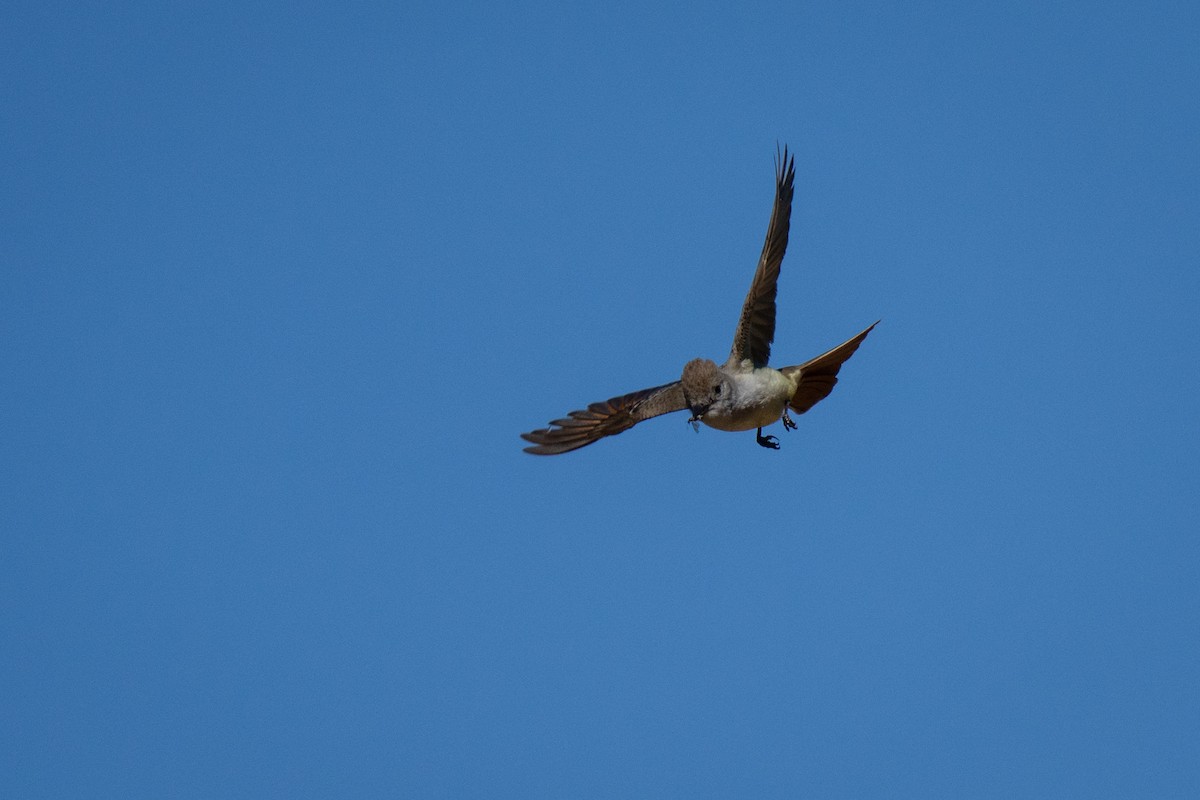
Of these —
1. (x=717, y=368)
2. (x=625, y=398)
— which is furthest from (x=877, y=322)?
(x=625, y=398)

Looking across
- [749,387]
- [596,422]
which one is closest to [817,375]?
[749,387]

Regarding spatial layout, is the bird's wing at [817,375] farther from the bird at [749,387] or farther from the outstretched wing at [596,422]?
the outstretched wing at [596,422]

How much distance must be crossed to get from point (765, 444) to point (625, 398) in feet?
6.60

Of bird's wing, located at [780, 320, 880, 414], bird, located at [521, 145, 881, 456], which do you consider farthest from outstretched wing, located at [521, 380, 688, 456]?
bird's wing, located at [780, 320, 880, 414]

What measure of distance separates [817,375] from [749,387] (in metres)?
1.02

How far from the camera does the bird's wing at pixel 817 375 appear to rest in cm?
1625

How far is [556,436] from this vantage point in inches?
658

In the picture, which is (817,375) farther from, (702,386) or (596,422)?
(596,422)

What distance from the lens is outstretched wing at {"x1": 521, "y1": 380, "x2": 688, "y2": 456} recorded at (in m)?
16.5

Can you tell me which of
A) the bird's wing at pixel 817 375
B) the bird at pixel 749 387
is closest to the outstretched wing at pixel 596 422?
the bird at pixel 749 387

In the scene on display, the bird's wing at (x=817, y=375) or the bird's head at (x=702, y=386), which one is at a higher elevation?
the bird's wing at (x=817, y=375)

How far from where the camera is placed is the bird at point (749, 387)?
53.2 ft

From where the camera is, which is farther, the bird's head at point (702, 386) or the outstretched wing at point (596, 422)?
the outstretched wing at point (596, 422)

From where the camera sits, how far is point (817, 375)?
16.9 m
